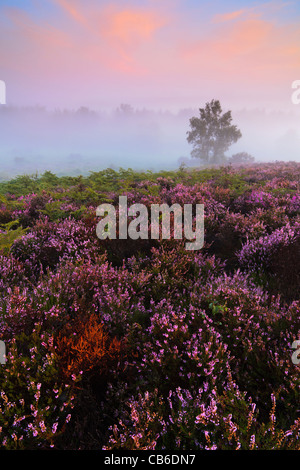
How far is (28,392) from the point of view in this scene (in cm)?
181

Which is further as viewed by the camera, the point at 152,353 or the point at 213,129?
the point at 213,129

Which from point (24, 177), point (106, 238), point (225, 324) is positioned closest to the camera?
point (225, 324)

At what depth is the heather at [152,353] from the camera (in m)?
1.57

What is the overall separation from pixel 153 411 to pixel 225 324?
1030mm

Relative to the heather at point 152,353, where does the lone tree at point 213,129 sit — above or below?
above

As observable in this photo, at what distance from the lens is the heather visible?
157cm

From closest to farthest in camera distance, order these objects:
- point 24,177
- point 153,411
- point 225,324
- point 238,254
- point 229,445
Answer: point 229,445, point 153,411, point 225,324, point 238,254, point 24,177

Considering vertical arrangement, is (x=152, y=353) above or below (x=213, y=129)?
below

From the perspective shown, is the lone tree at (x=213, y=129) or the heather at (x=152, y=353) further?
the lone tree at (x=213, y=129)

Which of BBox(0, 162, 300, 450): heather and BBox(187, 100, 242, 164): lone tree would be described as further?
BBox(187, 100, 242, 164): lone tree

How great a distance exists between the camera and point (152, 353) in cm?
200
